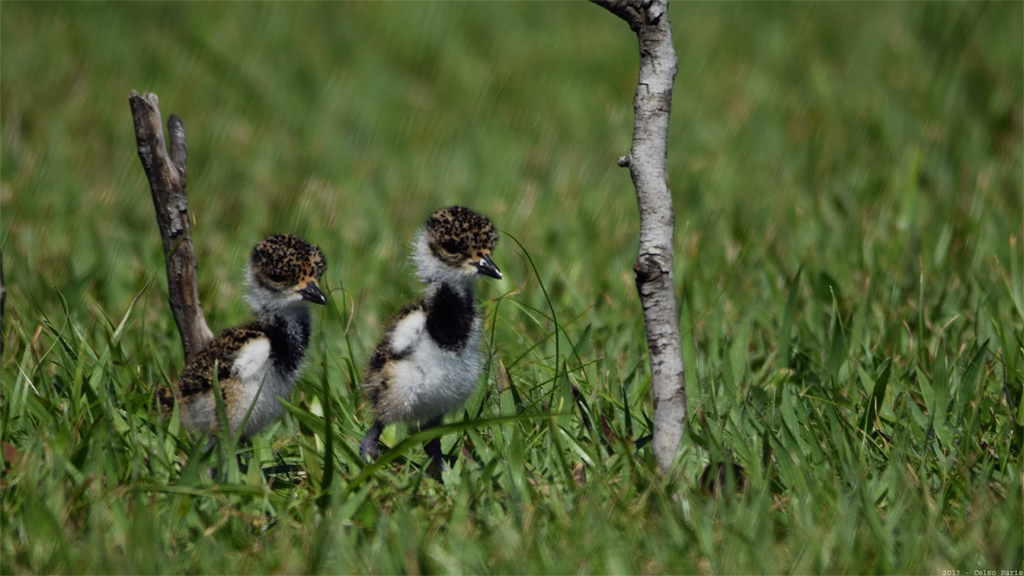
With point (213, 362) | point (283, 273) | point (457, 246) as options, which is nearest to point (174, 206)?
point (283, 273)

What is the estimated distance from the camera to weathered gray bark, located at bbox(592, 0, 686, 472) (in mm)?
3871

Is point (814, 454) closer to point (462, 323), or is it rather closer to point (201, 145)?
point (462, 323)

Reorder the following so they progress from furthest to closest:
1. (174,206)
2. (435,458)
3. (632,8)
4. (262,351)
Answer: (174,206), (262,351), (435,458), (632,8)

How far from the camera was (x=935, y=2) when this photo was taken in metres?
10.9

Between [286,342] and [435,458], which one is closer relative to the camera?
[435,458]

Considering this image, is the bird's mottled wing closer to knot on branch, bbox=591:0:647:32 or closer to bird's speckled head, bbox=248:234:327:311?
bird's speckled head, bbox=248:234:327:311

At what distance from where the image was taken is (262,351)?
4367 millimetres

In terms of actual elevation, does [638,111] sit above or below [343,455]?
above

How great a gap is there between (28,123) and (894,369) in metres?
6.89

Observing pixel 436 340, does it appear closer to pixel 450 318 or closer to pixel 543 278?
pixel 450 318

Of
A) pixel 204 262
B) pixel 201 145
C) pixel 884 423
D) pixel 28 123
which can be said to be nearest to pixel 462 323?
pixel 884 423

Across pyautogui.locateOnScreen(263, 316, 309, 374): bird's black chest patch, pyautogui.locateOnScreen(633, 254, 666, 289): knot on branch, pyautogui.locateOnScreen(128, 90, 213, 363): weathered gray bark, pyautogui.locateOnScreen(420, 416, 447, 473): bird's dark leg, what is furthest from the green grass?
pyautogui.locateOnScreen(633, 254, 666, 289): knot on branch

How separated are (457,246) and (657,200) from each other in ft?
2.95

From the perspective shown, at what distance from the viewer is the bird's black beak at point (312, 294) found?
14.5 ft
